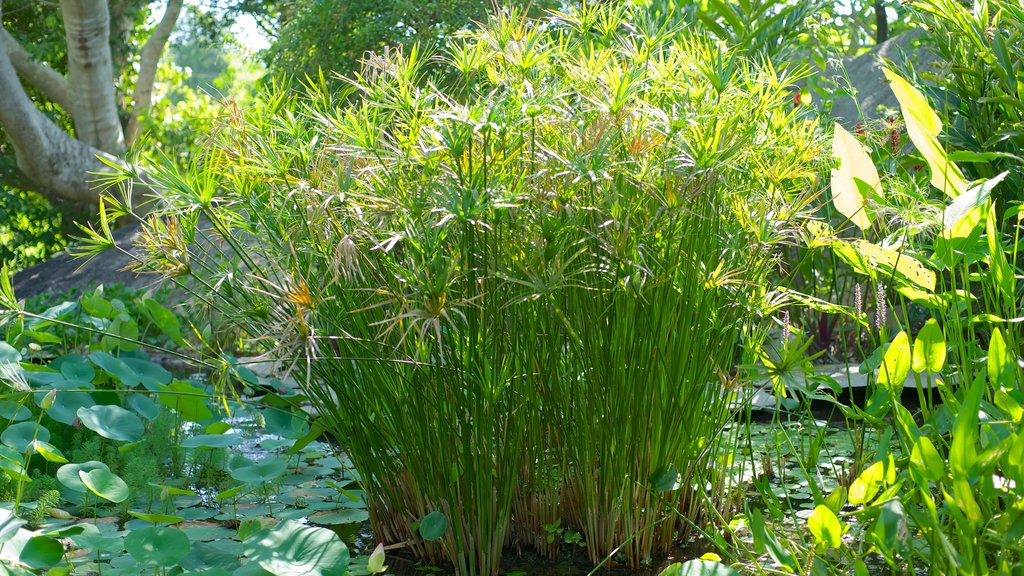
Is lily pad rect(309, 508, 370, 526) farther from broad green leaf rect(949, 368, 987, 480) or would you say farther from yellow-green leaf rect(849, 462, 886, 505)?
broad green leaf rect(949, 368, 987, 480)

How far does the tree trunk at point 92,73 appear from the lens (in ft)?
22.3

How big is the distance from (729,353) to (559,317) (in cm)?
51

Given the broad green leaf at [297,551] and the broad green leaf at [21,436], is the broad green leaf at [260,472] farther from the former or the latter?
the broad green leaf at [21,436]

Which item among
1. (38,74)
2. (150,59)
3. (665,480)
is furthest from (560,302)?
(150,59)

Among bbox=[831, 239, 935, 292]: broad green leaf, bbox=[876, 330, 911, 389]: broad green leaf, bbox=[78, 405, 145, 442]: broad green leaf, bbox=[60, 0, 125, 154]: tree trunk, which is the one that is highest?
bbox=[60, 0, 125, 154]: tree trunk

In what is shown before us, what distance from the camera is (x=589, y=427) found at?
2.05 meters

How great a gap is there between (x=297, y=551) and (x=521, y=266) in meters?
0.72

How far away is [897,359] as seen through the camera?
1.73 meters

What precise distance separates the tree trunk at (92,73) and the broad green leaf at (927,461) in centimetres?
696

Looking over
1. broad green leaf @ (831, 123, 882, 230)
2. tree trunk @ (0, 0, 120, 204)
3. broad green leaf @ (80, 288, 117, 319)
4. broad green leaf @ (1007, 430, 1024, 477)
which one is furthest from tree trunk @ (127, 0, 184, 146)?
broad green leaf @ (1007, 430, 1024, 477)

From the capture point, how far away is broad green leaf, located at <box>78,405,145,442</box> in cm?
257

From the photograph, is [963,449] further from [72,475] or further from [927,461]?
[72,475]

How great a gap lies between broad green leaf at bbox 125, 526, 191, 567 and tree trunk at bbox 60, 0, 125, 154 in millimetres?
6014

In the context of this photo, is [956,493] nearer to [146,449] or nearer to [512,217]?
[512,217]
